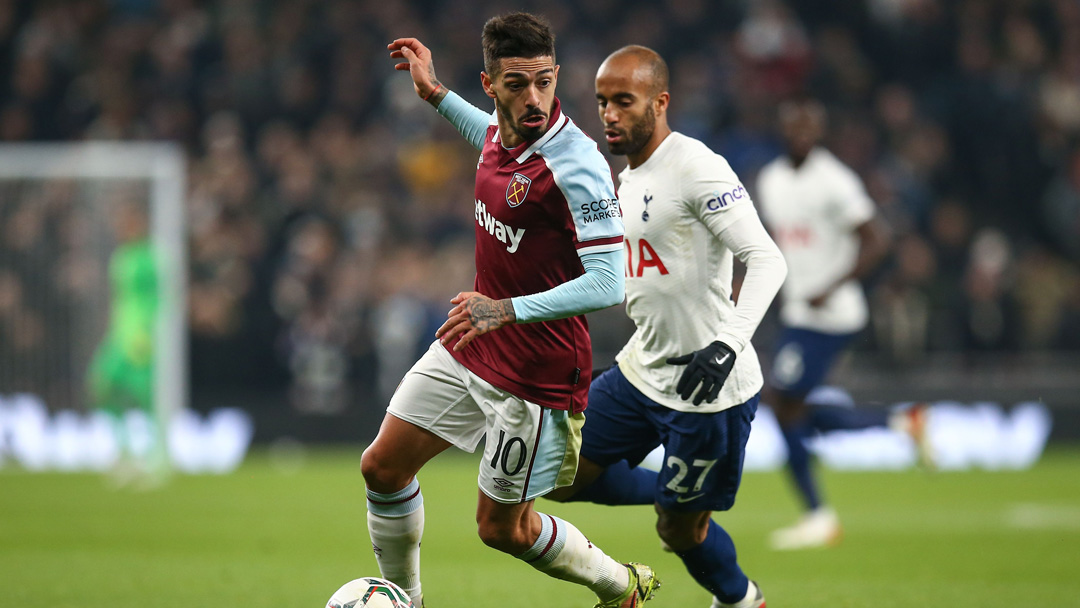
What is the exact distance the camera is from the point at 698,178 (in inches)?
190

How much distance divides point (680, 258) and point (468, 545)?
3.81 meters

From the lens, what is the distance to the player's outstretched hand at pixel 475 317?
4.18 m

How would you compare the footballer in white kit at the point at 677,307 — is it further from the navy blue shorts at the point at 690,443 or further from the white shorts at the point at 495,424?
the white shorts at the point at 495,424

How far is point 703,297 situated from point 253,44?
13.7 meters

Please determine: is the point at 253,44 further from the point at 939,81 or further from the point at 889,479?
the point at 889,479

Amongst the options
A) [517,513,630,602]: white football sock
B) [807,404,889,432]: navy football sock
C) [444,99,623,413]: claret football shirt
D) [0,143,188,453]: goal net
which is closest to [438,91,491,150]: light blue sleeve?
[444,99,623,413]: claret football shirt

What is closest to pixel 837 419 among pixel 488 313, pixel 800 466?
pixel 800 466

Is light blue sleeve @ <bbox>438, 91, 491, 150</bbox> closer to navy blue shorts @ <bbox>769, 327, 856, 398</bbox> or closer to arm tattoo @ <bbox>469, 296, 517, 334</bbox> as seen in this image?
arm tattoo @ <bbox>469, 296, 517, 334</bbox>

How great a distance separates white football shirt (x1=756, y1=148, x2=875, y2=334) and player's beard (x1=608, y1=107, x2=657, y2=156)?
3.52m

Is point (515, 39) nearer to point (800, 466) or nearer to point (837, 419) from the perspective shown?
point (800, 466)

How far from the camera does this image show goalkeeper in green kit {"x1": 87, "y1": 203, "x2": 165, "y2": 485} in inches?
473

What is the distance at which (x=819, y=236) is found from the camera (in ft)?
27.8

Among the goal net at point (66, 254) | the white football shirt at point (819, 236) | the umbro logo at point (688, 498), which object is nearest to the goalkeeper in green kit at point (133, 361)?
the goal net at point (66, 254)

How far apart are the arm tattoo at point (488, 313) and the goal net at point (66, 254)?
9.15 meters
